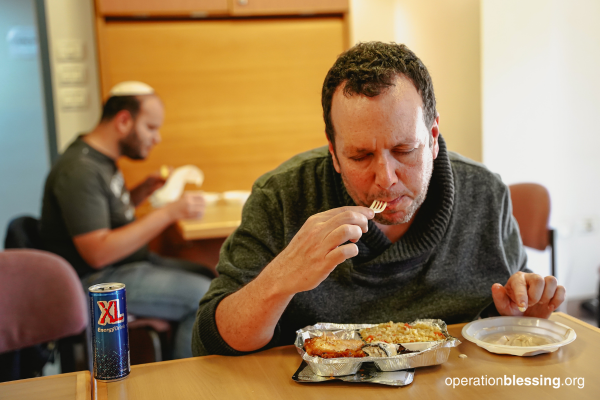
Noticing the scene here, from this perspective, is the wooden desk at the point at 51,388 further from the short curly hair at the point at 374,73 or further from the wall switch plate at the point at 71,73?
Answer: the wall switch plate at the point at 71,73

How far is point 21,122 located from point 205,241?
6.63ft

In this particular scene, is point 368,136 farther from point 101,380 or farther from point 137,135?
point 137,135

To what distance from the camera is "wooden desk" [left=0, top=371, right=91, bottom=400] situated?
33.8 inches

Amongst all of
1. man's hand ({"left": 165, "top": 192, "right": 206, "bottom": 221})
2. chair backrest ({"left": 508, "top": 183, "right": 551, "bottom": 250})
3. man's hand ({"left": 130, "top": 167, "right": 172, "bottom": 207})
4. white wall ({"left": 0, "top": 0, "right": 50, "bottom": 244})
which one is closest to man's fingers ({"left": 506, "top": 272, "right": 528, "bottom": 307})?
chair backrest ({"left": 508, "top": 183, "right": 551, "bottom": 250})

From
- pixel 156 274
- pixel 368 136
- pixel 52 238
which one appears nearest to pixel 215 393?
pixel 368 136

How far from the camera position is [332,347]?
0.89 m

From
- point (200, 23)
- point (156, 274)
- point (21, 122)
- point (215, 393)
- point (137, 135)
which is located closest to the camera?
point (215, 393)

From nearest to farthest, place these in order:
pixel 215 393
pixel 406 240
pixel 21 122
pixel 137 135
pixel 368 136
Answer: pixel 215 393 < pixel 368 136 < pixel 406 240 < pixel 137 135 < pixel 21 122

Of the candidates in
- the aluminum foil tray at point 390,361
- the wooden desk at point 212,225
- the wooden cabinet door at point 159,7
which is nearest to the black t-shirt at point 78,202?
the wooden desk at point 212,225

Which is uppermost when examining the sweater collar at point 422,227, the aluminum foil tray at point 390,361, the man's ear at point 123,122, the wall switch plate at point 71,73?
the wall switch plate at point 71,73

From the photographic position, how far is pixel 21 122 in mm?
3998

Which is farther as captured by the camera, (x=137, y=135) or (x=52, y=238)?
(x=137, y=135)

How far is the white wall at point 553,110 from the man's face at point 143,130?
161 cm

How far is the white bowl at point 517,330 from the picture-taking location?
917mm
